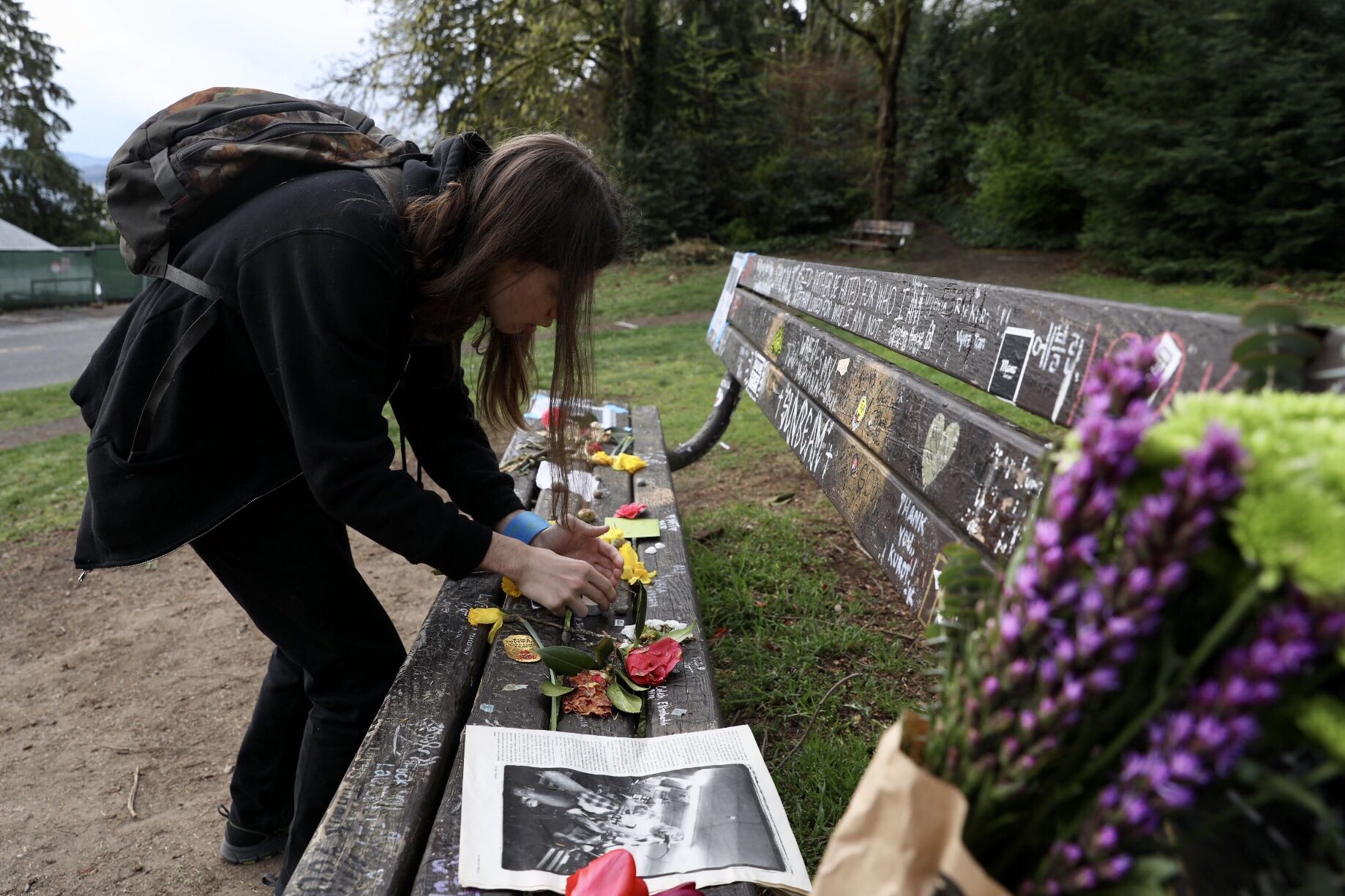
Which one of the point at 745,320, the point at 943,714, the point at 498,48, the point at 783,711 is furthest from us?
the point at 498,48

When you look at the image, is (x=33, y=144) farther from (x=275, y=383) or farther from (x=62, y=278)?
(x=275, y=383)

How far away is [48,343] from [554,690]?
48.4 ft

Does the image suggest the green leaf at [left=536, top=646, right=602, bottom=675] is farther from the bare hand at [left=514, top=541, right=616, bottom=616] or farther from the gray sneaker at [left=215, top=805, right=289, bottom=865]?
the gray sneaker at [left=215, top=805, right=289, bottom=865]

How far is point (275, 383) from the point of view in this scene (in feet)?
5.66

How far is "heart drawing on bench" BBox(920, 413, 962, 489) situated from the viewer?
150cm

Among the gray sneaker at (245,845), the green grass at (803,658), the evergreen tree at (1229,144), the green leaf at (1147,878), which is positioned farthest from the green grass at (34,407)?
the evergreen tree at (1229,144)

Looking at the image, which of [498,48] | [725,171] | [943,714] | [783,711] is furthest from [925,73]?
[943,714]

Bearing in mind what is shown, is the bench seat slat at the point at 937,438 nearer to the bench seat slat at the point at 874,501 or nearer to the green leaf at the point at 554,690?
the bench seat slat at the point at 874,501

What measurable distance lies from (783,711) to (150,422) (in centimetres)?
175

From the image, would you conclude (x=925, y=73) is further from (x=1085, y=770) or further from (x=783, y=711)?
(x=1085, y=770)

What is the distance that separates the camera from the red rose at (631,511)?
2.67 metres

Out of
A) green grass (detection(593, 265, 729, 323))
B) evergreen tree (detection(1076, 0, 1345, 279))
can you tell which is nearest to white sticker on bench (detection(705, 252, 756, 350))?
green grass (detection(593, 265, 729, 323))

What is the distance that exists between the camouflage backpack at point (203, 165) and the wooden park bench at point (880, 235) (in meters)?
15.4

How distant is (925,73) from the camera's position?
22406 millimetres
